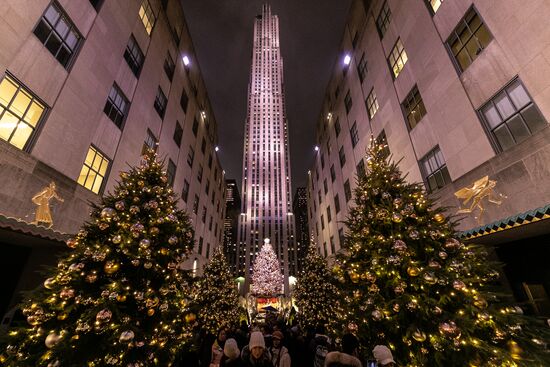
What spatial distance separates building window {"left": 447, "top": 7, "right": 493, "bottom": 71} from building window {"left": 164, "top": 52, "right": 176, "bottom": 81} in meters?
19.6

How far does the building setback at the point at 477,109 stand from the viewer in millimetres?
7234

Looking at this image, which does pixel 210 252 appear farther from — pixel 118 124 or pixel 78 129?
pixel 78 129

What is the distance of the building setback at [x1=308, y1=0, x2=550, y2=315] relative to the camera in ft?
23.7

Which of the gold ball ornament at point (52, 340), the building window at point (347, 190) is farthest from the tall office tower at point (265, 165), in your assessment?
the gold ball ornament at point (52, 340)

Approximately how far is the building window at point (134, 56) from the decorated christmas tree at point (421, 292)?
15962 mm

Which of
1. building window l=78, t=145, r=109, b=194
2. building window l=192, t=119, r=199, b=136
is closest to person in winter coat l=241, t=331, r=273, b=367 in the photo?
building window l=78, t=145, r=109, b=194

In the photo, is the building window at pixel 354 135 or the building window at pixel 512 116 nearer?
the building window at pixel 512 116

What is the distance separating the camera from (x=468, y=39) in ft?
31.7

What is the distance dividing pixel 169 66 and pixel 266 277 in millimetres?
36505

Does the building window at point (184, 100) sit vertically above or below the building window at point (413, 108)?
above

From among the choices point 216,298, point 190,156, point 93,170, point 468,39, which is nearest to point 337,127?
point 468,39

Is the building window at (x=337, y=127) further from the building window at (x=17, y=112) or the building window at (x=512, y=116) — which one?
the building window at (x=17, y=112)

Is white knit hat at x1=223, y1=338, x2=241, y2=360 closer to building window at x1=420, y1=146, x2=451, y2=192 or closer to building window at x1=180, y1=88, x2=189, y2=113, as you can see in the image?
building window at x1=420, y1=146, x2=451, y2=192

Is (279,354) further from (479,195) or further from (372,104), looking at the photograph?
(372,104)
